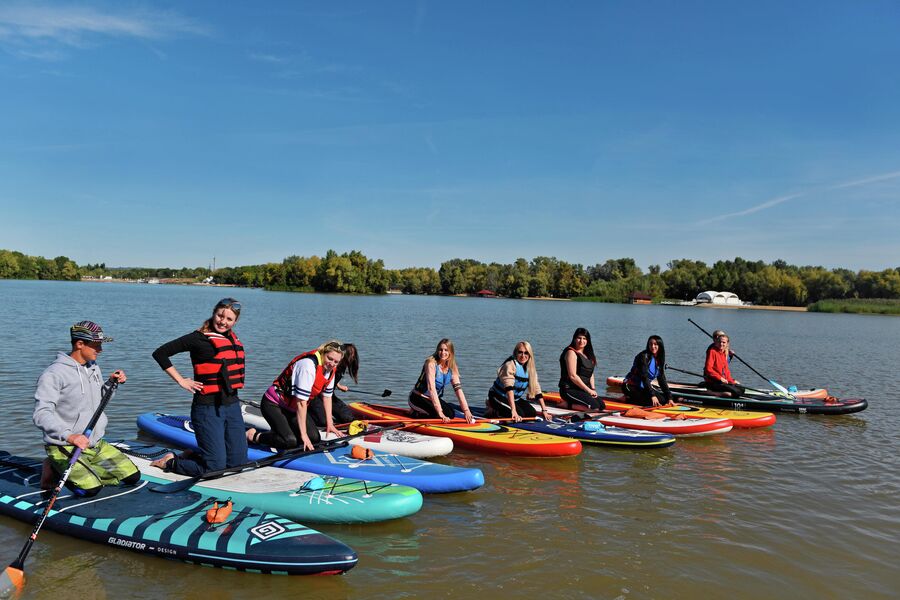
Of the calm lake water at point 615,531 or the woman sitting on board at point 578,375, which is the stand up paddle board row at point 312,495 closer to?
the calm lake water at point 615,531

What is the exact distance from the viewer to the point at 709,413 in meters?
11.9

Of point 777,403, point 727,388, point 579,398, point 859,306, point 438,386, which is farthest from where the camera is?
point 859,306

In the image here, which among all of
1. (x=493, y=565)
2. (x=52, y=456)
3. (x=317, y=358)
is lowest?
(x=493, y=565)

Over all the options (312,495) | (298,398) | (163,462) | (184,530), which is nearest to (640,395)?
(298,398)

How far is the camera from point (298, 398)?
22.8 ft

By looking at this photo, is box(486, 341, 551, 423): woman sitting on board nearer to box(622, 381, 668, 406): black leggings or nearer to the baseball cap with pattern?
box(622, 381, 668, 406): black leggings

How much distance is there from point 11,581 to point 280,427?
3.20 m

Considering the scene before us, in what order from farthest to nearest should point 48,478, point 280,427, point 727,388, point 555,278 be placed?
point 555,278 → point 727,388 → point 280,427 → point 48,478

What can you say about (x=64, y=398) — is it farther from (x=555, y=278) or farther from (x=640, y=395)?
(x=555, y=278)

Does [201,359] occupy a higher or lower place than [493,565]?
higher

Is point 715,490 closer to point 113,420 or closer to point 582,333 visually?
point 582,333

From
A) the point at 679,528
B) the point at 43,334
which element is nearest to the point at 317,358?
the point at 679,528

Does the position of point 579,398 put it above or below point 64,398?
below

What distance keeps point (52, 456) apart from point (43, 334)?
21154mm
